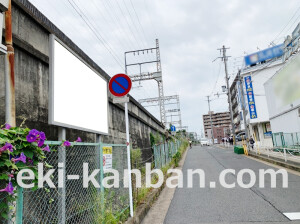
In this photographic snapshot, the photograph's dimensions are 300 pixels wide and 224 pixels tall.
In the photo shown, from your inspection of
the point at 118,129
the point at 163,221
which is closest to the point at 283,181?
the point at 163,221

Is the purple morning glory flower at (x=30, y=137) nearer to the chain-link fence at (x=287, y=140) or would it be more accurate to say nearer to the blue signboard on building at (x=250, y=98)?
the chain-link fence at (x=287, y=140)

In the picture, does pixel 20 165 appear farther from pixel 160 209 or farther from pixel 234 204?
pixel 234 204

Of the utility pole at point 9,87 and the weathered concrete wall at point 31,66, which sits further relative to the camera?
the weathered concrete wall at point 31,66

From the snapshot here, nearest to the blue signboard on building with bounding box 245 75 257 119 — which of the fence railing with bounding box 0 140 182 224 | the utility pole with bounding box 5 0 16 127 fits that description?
the fence railing with bounding box 0 140 182 224

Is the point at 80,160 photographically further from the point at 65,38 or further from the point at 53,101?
the point at 65,38

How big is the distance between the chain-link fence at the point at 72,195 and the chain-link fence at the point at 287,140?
1552 cm

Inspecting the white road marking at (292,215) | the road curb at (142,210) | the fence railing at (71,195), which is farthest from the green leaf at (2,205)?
the white road marking at (292,215)

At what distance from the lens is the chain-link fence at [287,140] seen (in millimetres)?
15781

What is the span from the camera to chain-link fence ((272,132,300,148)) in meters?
15.8

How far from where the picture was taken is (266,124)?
37219 mm

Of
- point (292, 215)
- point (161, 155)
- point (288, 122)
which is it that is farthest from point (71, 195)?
point (288, 122)

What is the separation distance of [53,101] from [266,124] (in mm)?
40028

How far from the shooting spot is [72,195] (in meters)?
3.63

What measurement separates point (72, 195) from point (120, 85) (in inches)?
95.3
